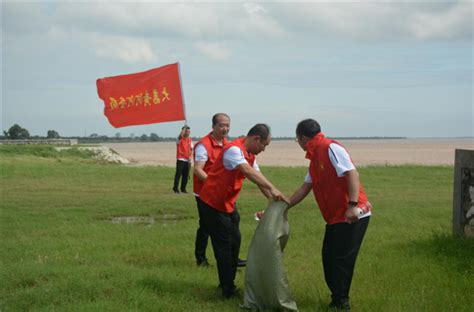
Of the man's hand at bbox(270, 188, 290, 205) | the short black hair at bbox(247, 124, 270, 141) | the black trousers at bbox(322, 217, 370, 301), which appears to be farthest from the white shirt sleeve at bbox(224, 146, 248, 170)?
the black trousers at bbox(322, 217, 370, 301)

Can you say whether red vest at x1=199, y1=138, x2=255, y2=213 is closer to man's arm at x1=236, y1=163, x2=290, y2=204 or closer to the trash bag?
man's arm at x1=236, y1=163, x2=290, y2=204

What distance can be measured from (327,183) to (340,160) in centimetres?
26

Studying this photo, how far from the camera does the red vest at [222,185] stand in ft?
18.5

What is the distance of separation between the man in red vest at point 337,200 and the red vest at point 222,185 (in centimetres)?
75

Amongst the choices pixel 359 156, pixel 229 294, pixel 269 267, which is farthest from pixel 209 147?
pixel 359 156

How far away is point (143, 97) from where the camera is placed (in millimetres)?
12352

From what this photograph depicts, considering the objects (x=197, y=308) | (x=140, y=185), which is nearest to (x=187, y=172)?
(x=140, y=185)

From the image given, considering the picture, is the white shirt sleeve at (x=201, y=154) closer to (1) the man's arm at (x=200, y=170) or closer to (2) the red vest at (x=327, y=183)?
(1) the man's arm at (x=200, y=170)

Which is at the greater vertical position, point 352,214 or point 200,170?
point 200,170

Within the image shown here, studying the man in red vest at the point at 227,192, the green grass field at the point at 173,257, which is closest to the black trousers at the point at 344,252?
the green grass field at the point at 173,257

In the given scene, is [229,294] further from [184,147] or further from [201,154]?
[184,147]

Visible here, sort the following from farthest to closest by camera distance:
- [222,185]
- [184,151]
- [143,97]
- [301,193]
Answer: [184,151], [143,97], [222,185], [301,193]

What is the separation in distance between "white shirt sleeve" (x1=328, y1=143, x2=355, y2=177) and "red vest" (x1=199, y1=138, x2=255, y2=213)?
978mm

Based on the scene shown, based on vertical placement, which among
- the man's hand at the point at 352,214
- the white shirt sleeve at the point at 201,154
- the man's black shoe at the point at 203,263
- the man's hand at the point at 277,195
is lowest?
the man's black shoe at the point at 203,263
